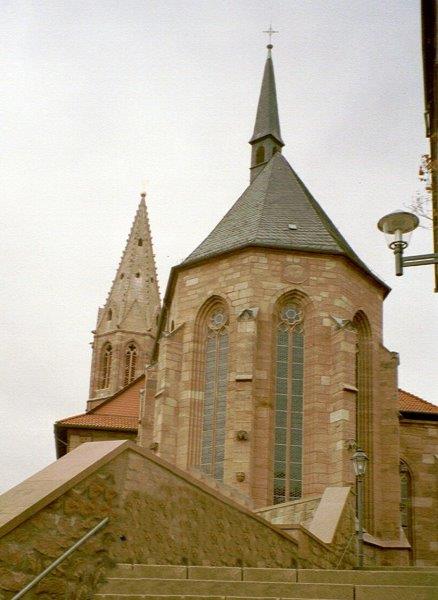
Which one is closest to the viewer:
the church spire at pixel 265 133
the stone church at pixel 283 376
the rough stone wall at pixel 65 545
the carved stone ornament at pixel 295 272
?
the rough stone wall at pixel 65 545

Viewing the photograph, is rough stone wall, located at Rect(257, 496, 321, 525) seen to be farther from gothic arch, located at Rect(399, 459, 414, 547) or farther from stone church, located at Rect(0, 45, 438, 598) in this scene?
gothic arch, located at Rect(399, 459, 414, 547)

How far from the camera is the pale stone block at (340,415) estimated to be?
63.7 feet

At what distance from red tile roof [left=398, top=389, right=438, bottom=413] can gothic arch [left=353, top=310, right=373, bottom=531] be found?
5.02m

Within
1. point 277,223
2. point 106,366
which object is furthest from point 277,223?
point 106,366

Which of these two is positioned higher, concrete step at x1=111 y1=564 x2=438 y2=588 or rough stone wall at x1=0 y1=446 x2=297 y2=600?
rough stone wall at x1=0 y1=446 x2=297 y2=600

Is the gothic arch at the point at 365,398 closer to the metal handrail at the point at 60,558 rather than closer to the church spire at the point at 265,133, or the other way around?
the church spire at the point at 265,133

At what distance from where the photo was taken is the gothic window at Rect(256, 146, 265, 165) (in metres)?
32.1

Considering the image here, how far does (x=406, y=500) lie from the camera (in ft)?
82.9

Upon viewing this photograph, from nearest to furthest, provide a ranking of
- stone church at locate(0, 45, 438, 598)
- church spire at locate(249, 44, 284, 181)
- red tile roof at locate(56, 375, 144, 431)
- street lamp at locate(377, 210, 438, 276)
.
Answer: street lamp at locate(377, 210, 438, 276)
stone church at locate(0, 45, 438, 598)
red tile roof at locate(56, 375, 144, 431)
church spire at locate(249, 44, 284, 181)

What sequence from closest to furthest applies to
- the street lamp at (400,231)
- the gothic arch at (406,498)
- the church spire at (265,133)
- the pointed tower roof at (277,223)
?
the street lamp at (400,231), the pointed tower roof at (277,223), the gothic arch at (406,498), the church spire at (265,133)

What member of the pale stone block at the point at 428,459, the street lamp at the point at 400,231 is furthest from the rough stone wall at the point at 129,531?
the pale stone block at the point at 428,459

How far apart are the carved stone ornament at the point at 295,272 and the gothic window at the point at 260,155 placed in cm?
1135

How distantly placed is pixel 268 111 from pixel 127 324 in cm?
2437

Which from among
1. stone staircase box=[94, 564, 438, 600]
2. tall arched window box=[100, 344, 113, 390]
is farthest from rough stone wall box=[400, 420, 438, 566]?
tall arched window box=[100, 344, 113, 390]
